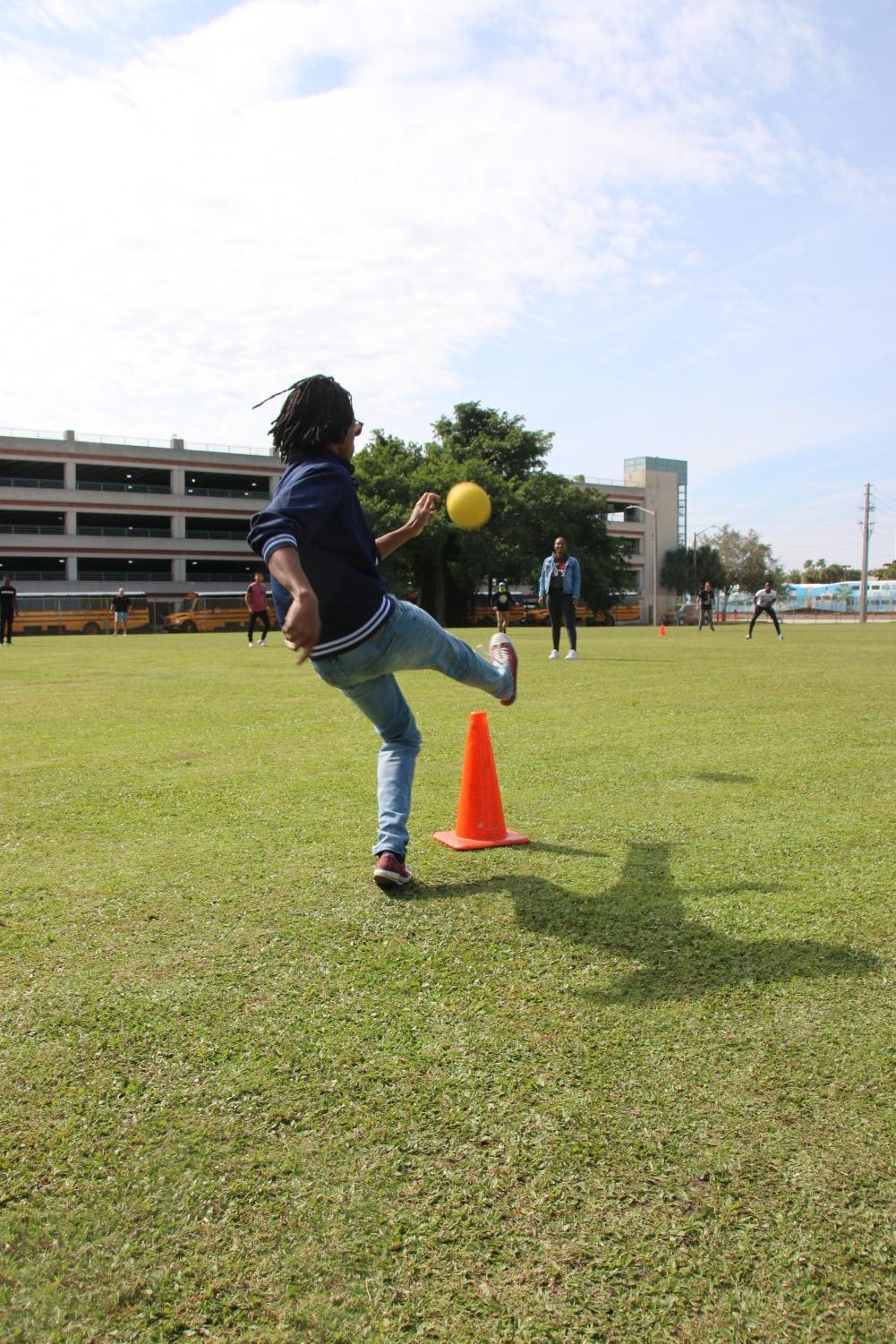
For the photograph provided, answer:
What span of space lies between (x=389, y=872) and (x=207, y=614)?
49.0 m

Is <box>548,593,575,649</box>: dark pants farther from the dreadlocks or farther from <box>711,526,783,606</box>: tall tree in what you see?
<box>711,526,783,606</box>: tall tree

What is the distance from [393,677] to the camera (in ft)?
12.8

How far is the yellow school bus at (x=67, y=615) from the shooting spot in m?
46.9

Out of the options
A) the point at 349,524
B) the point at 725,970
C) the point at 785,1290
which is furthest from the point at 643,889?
the point at 785,1290

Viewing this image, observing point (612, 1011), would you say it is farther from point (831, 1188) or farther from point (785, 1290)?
point (785, 1290)

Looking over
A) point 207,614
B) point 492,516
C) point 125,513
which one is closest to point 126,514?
point 125,513

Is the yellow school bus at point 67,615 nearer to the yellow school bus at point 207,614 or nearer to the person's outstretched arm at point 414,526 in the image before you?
the yellow school bus at point 207,614

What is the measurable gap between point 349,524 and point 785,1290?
8.90 ft

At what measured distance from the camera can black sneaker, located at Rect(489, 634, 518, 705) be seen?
4.51 meters

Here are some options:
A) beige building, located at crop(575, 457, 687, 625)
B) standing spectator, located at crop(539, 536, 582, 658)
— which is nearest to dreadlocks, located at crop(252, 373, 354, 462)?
standing spectator, located at crop(539, 536, 582, 658)

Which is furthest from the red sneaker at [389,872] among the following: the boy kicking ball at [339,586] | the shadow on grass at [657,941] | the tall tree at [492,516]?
the tall tree at [492,516]

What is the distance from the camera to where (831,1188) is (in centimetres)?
183

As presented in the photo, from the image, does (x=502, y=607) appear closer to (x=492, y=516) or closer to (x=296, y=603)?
(x=296, y=603)

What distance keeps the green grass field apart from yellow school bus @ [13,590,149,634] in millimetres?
45780
